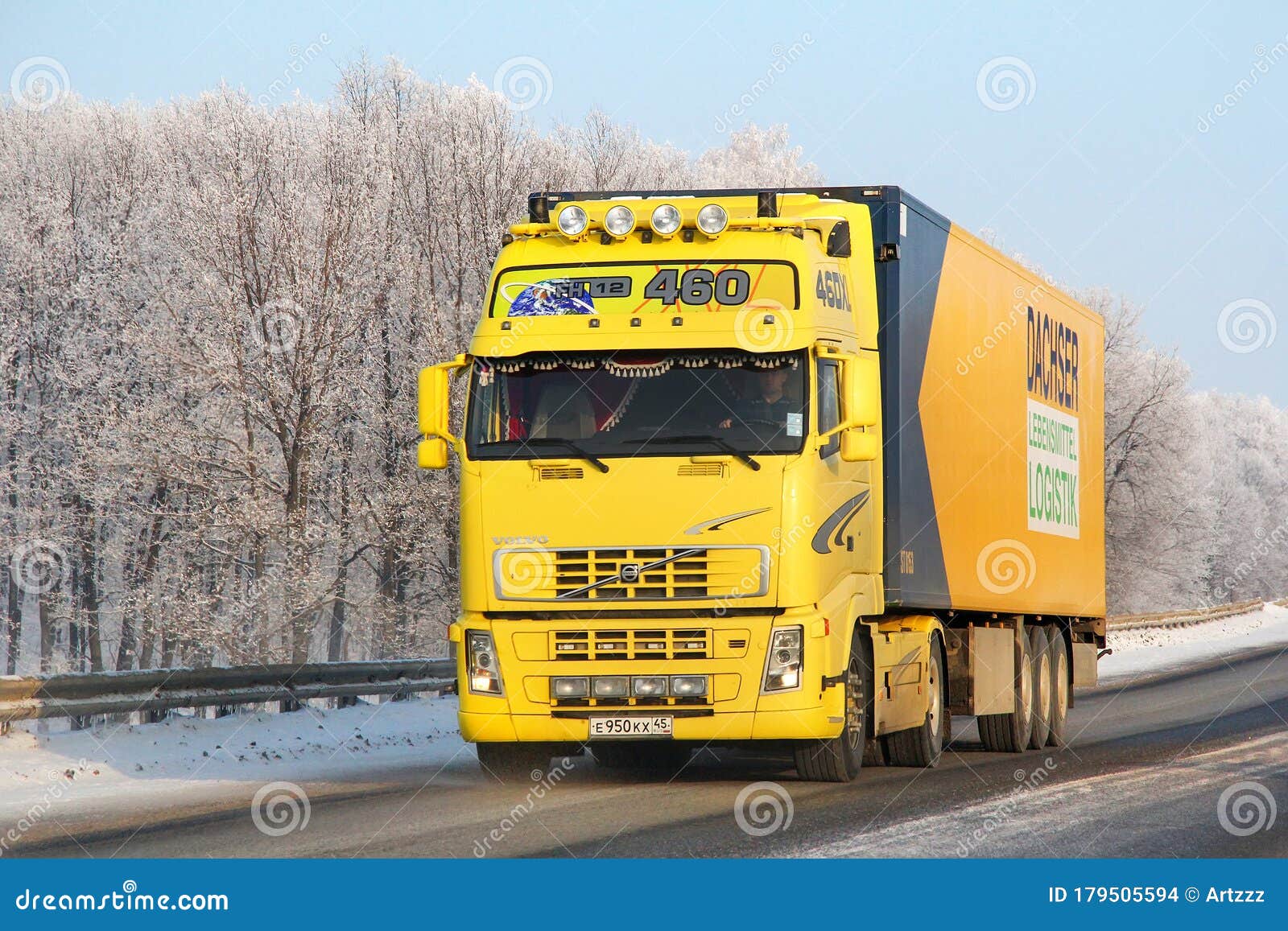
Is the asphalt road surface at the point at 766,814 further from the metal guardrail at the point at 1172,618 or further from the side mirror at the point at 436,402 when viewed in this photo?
the metal guardrail at the point at 1172,618

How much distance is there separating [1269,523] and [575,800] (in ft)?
287

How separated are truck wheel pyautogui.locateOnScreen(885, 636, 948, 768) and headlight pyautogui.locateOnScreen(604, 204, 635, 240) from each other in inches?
184

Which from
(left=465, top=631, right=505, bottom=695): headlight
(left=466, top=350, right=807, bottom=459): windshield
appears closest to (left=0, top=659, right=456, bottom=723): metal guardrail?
(left=465, top=631, right=505, bottom=695): headlight

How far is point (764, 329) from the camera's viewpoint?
37.8 feet

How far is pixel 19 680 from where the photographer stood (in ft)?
43.1

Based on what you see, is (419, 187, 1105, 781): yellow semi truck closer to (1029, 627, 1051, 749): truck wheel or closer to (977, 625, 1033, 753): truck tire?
(977, 625, 1033, 753): truck tire

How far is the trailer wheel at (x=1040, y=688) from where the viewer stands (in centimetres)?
1700

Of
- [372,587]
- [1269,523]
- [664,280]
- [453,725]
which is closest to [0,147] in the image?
[372,587]
